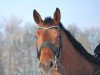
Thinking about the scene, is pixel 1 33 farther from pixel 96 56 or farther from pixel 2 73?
pixel 96 56

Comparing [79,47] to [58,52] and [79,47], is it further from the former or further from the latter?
[58,52]

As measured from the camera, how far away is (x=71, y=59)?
646 cm

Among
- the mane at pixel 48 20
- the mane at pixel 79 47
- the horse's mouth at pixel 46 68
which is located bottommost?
the horse's mouth at pixel 46 68

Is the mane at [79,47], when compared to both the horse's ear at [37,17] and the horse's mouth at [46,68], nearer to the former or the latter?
the horse's ear at [37,17]

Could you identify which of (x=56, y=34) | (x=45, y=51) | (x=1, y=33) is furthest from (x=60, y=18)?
(x=1, y=33)

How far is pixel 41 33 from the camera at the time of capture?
243 inches

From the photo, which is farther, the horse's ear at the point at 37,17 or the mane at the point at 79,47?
the mane at the point at 79,47

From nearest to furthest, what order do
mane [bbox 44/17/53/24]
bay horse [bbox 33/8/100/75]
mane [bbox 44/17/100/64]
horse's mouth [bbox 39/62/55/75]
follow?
horse's mouth [bbox 39/62/55/75] → bay horse [bbox 33/8/100/75] → mane [bbox 44/17/53/24] → mane [bbox 44/17/100/64]

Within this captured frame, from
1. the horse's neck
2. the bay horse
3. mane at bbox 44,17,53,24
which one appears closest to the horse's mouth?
the bay horse

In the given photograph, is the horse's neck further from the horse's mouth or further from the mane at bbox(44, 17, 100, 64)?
the horse's mouth

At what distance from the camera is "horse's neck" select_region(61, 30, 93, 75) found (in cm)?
634

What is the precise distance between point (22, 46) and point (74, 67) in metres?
55.8

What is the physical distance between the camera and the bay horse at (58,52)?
593cm

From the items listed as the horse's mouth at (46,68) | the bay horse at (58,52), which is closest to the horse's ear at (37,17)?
the bay horse at (58,52)
